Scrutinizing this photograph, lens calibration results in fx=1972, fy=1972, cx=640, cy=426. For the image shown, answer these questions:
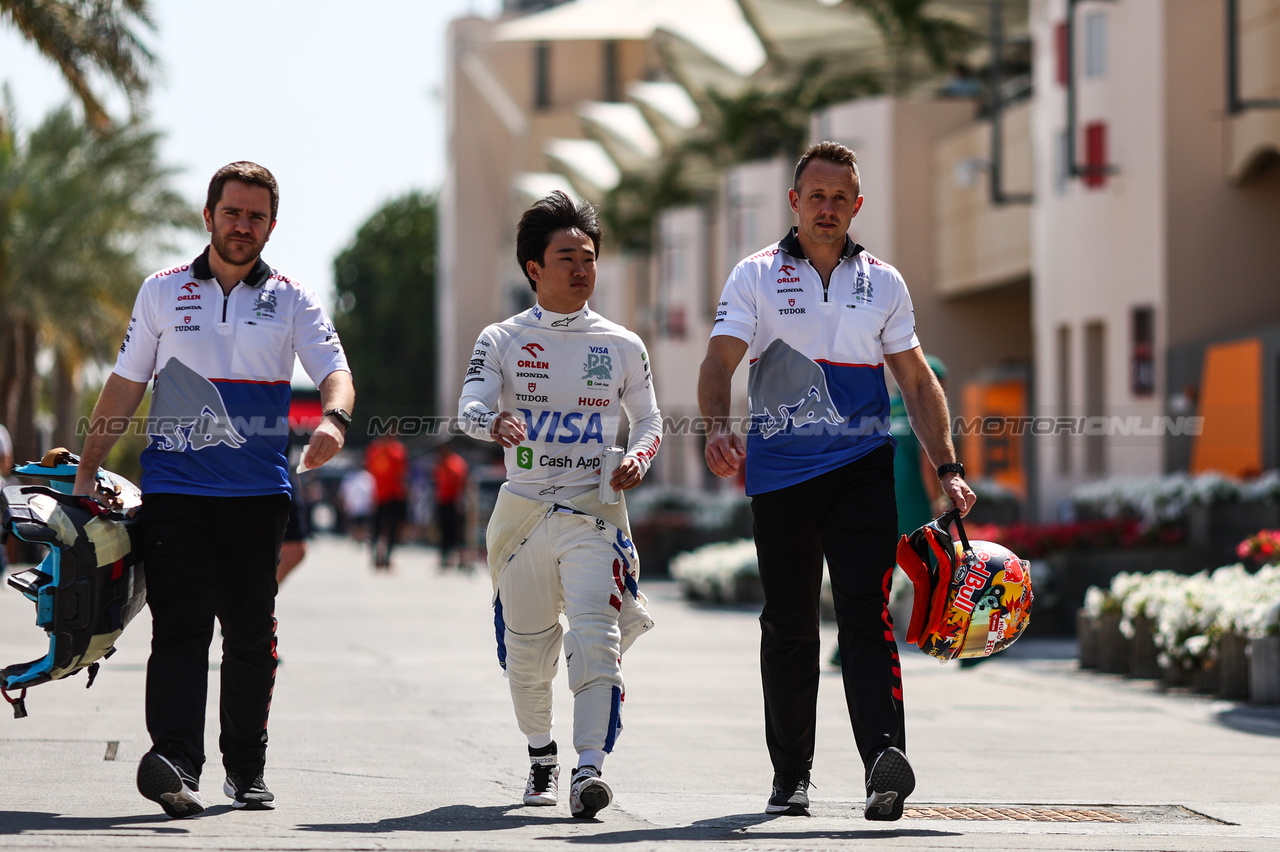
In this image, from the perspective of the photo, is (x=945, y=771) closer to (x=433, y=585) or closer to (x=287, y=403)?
(x=287, y=403)

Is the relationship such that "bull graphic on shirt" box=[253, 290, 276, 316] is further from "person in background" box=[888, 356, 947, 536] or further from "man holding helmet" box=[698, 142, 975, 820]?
"person in background" box=[888, 356, 947, 536]

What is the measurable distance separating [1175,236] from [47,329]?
18917 millimetres

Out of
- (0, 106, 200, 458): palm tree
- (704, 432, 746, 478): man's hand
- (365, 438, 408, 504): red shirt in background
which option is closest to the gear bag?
(704, 432, 746, 478): man's hand

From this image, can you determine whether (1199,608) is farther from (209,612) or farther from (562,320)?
(209,612)

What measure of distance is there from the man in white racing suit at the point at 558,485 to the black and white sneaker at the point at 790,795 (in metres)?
0.52

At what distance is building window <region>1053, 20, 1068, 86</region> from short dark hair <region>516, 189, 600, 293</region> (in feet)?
55.4

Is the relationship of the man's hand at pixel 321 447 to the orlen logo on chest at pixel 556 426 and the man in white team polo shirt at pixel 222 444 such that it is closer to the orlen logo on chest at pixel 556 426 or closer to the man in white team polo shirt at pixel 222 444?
the man in white team polo shirt at pixel 222 444

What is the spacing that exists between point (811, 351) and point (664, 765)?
6.23 ft

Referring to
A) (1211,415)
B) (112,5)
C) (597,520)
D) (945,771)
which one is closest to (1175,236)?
(1211,415)

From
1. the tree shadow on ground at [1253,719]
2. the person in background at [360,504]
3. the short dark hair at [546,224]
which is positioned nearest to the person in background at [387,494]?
the tree shadow on ground at [1253,719]

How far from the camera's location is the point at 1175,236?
2009 cm

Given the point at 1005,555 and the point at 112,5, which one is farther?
the point at 112,5

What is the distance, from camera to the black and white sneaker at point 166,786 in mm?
5566

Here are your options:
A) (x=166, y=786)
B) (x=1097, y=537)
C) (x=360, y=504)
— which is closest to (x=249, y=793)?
(x=166, y=786)
